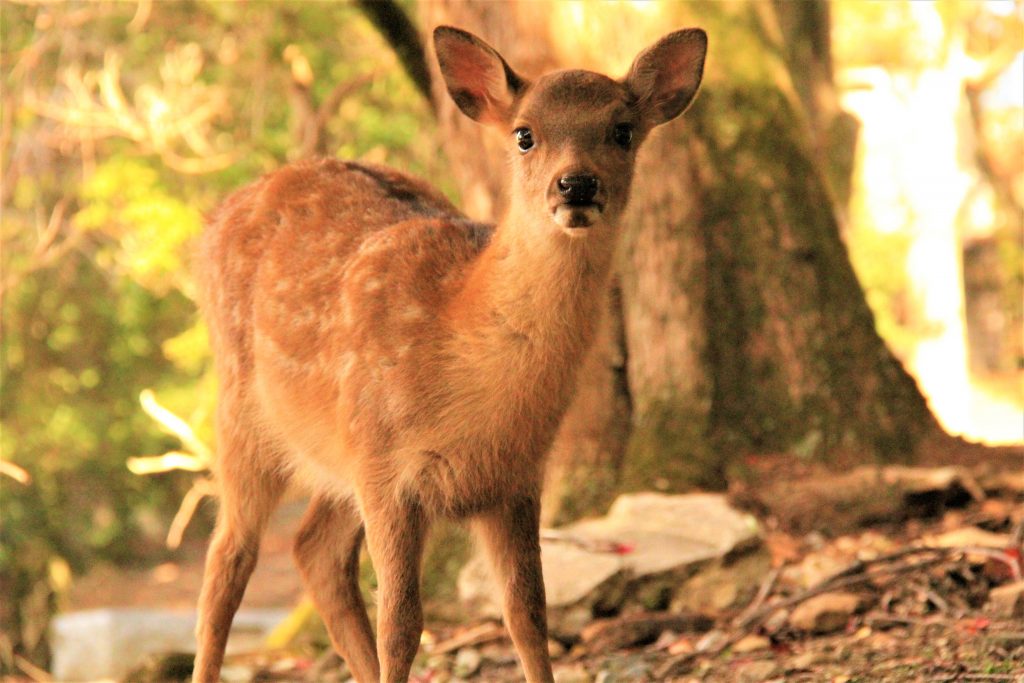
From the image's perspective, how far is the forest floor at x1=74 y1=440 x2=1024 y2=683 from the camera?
210 inches

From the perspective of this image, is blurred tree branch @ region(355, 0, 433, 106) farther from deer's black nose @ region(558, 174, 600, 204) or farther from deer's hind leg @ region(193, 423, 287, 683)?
deer's black nose @ region(558, 174, 600, 204)

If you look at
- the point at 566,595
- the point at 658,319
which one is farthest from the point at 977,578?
the point at 658,319

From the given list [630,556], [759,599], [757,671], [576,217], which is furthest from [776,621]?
[576,217]

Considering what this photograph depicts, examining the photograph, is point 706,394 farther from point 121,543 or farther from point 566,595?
point 121,543

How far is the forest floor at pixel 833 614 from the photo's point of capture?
5.33 m

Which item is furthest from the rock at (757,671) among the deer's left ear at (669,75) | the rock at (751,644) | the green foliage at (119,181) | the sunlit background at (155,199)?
the green foliage at (119,181)

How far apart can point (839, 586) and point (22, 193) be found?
11299 mm

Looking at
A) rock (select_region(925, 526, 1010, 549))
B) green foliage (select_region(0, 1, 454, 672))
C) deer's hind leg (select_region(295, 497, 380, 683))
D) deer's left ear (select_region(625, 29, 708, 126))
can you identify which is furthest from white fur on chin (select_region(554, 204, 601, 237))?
green foliage (select_region(0, 1, 454, 672))

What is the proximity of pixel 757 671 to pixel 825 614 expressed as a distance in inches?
22.7

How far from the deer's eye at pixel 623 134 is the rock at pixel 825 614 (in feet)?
7.04

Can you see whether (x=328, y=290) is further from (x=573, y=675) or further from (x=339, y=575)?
(x=573, y=675)

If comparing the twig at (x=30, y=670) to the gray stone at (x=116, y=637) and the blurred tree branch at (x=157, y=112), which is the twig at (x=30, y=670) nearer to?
the gray stone at (x=116, y=637)

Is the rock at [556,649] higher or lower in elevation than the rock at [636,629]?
lower

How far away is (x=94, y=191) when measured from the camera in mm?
12602
